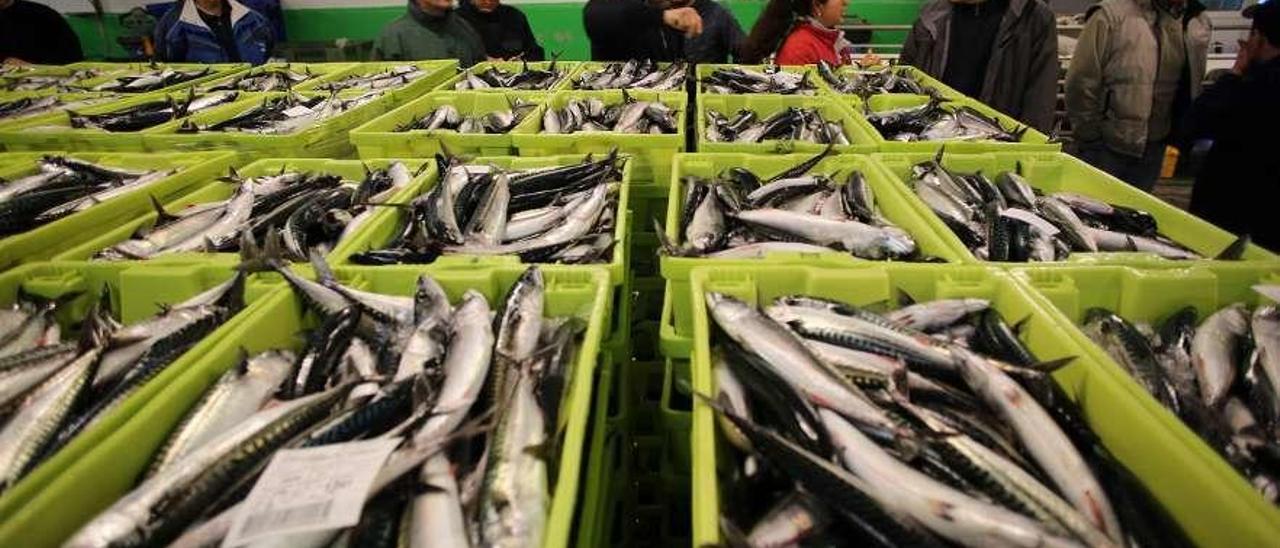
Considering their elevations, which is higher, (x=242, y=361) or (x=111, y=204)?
(x=111, y=204)

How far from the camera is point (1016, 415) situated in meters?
1.30

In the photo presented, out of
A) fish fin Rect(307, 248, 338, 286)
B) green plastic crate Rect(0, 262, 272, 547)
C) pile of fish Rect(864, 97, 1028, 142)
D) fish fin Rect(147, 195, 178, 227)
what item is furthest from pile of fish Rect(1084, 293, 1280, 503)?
fish fin Rect(147, 195, 178, 227)

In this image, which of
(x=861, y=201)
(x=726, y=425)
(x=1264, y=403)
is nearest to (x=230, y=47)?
(x=861, y=201)

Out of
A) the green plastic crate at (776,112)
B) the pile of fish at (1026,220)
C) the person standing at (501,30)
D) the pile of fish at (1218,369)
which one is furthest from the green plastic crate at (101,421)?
the person standing at (501,30)

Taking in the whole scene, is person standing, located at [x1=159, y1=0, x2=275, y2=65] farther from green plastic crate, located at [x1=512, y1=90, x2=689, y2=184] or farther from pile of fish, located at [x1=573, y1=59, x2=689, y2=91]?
green plastic crate, located at [x1=512, y1=90, x2=689, y2=184]

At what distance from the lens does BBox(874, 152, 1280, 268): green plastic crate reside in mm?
2043

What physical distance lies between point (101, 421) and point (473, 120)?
276 centimetres

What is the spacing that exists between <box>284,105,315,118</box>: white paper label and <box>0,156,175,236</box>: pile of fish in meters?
1.06

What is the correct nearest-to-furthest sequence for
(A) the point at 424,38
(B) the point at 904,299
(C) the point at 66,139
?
(B) the point at 904,299
(C) the point at 66,139
(A) the point at 424,38

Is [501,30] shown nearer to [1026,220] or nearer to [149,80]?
[149,80]

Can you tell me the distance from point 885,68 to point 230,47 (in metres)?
6.28

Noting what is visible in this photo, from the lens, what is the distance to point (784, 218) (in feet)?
7.53

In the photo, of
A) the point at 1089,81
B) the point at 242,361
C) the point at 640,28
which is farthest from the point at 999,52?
the point at 242,361

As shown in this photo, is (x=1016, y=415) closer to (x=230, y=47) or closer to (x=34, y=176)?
(x=34, y=176)
